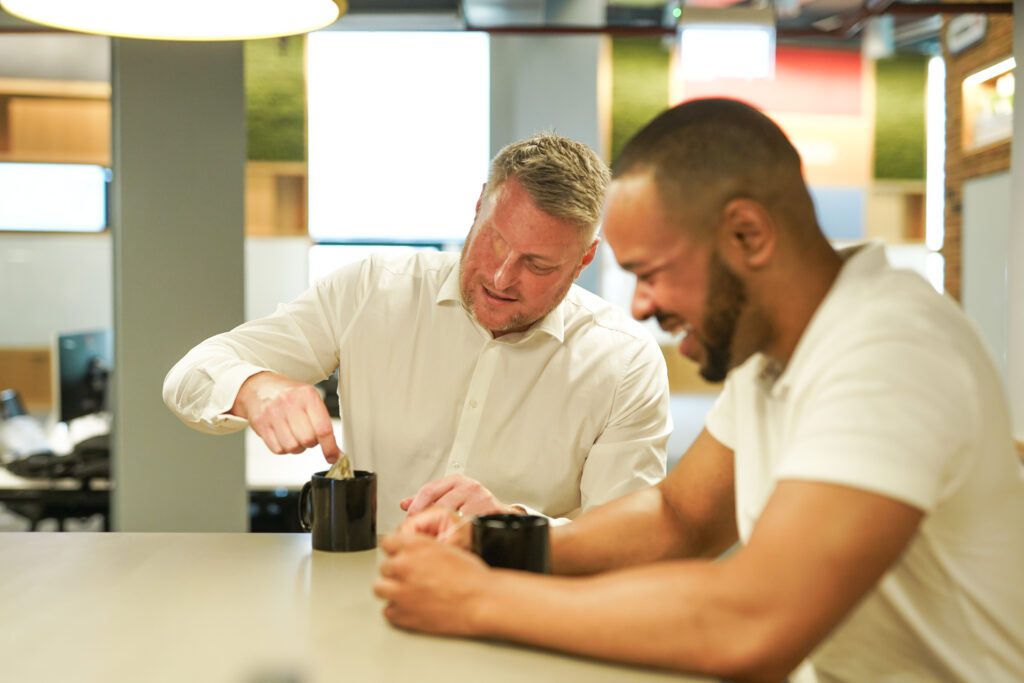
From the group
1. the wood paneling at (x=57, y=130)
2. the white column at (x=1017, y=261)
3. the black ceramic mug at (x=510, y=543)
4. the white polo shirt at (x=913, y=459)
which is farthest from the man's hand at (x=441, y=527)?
the wood paneling at (x=57, y=130)

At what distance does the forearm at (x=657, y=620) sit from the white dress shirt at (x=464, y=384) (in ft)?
2.74

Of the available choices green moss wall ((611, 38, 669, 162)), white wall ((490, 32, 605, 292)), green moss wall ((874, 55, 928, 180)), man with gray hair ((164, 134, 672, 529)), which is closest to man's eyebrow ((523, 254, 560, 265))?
man with gray hair ((164, 134, 672, 529))

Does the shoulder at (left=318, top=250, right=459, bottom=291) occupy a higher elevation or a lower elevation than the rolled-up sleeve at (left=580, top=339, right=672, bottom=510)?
higher

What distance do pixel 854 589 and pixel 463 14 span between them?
4.16 metres

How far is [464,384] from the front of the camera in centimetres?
202

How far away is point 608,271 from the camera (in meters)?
7.68

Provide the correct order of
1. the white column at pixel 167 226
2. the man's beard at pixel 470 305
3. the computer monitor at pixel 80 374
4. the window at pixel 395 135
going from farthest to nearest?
the window at pixel 395 135 < the computer monitor at pixel 80 374 < the white column at pixel 167 226 < the man's beard at pixel 470 305

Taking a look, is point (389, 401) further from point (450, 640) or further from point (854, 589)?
point (854, 589)

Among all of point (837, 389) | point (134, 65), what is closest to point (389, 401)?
point (837, 389)

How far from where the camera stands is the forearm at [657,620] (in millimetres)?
947

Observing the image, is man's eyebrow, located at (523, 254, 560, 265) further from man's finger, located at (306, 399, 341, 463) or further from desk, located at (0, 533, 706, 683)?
desk, located at (0, 533, 706, 683)

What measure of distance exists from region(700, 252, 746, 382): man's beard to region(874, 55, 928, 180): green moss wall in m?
8.51

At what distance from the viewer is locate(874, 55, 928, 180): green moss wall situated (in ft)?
29.6

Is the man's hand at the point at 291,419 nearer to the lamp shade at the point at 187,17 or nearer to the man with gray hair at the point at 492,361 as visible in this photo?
the man with gray hair at the point at 492,361
